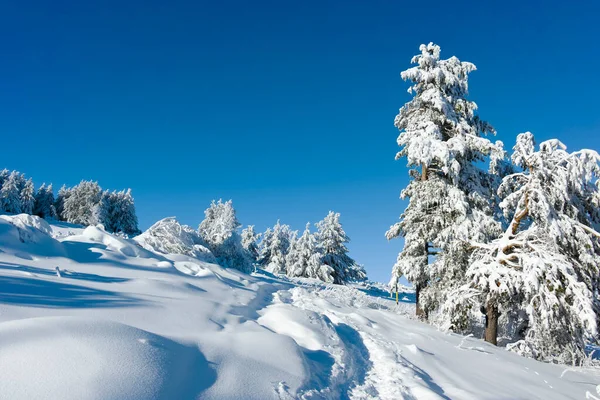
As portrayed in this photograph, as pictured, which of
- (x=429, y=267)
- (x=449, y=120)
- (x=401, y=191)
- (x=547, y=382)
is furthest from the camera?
(x=401, y=191)

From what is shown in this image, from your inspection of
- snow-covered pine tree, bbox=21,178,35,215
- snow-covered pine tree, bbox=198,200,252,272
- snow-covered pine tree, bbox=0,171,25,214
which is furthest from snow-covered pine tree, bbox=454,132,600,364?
snow-covered pine tree, bbox=21,178,35,215

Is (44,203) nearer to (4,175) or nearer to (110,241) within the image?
(4,175)

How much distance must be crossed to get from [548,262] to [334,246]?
31.4 meters

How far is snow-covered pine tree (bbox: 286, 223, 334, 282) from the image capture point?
38844mm

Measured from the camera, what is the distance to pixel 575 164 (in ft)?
38.5

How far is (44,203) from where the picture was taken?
172ft

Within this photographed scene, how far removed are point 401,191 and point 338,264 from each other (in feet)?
85.8

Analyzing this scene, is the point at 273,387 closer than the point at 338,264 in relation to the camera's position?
Yes

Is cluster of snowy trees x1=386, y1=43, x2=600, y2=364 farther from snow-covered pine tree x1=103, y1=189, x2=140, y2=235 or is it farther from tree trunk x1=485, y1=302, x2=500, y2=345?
snow-covered pine tree x1=103, y1=189, x2=140, y2=235

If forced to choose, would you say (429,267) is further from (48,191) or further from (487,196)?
(48,191)

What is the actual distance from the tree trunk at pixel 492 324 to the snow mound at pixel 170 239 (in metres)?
12.7

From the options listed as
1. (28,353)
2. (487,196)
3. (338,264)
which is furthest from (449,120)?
(338,264)

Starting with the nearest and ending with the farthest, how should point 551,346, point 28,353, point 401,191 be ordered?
1. point 28,353
2. point 551,346
3. point 401,191

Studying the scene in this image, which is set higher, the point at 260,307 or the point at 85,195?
the point at 85,195
